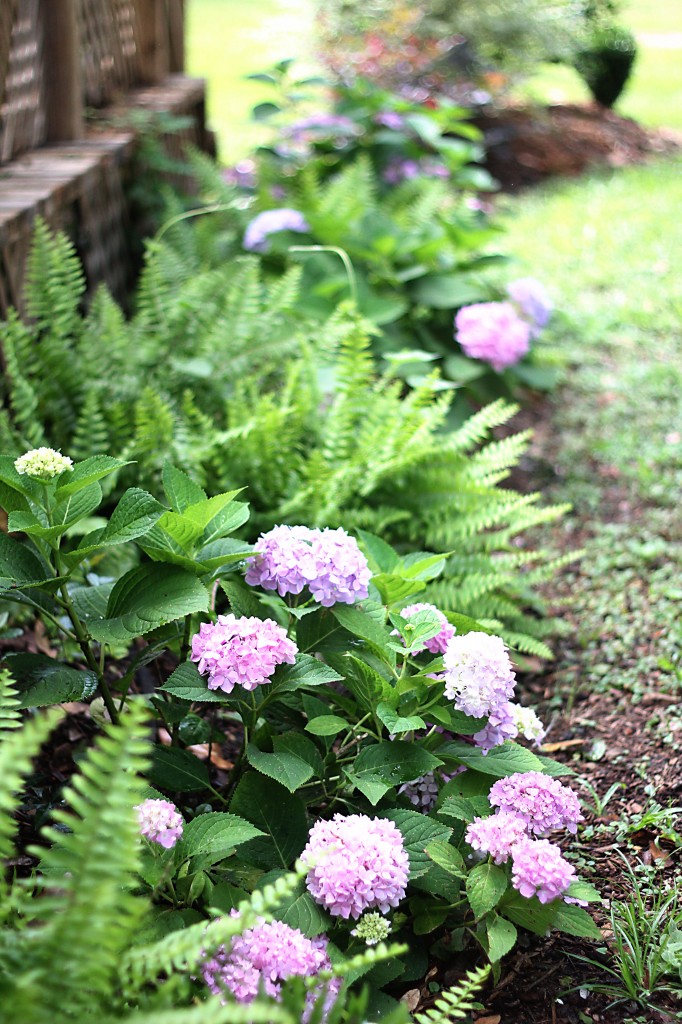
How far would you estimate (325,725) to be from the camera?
1571 millimetres

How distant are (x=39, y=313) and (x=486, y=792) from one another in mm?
1786

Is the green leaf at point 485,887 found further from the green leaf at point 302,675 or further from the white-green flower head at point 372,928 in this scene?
the green leaf at point 302,675

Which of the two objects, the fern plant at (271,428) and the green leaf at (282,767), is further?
the fern plant at (271,428)

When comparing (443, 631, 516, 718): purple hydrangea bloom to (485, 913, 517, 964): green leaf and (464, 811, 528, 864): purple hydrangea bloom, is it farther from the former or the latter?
(485, 913, 517, 964): green leaf

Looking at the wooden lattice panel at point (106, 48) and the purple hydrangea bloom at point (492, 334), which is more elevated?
the wooden lattice panel at point (106, 48)

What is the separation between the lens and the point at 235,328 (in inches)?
114

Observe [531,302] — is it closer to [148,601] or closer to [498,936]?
[148,601]

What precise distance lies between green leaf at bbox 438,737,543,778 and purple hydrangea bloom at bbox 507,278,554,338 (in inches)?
95.2

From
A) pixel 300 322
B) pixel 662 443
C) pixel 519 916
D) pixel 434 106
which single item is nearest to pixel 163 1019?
pixel 519 916

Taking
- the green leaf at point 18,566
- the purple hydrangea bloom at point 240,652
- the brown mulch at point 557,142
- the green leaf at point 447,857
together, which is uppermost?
the green leaf at point 18,566

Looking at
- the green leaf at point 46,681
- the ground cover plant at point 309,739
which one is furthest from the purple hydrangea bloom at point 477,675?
the green leaf at point 46,681

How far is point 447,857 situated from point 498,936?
0.13m

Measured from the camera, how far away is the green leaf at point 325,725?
156 centimetres

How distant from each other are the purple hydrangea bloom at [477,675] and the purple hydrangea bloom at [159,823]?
1.55 ft
